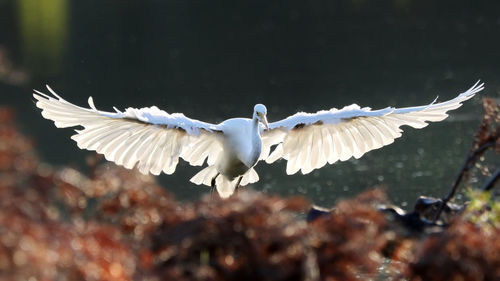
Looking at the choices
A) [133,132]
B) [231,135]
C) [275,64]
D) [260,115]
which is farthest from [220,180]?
[275,64]

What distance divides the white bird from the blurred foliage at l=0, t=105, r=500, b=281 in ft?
9.85

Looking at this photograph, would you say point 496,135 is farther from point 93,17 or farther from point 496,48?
point 93,17

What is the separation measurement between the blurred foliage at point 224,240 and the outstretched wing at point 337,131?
3.39 metres

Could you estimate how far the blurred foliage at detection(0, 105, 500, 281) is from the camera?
236cm

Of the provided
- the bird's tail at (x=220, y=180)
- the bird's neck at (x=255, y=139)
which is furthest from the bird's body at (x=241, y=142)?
the bird's tail at (x=220, y=180)

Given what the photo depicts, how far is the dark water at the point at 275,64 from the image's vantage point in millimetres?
9805

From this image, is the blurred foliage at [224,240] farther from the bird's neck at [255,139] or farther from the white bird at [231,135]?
the bird's neck at [255,139]

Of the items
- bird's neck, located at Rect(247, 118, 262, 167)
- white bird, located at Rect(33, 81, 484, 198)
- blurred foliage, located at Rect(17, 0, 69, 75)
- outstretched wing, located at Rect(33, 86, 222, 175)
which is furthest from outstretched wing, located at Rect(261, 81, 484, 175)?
blurred foliage, located at Rect(17, 0, 69, 75)

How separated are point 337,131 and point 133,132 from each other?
1463 millimetres

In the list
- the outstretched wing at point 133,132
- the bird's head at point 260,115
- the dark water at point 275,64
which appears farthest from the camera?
the dark water at point 275,64

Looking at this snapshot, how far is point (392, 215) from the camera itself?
499 centimetres

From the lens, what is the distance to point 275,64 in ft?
53.3

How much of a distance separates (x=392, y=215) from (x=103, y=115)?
1.87 m

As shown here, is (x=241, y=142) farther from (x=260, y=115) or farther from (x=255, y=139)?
(x=260, y=115)
